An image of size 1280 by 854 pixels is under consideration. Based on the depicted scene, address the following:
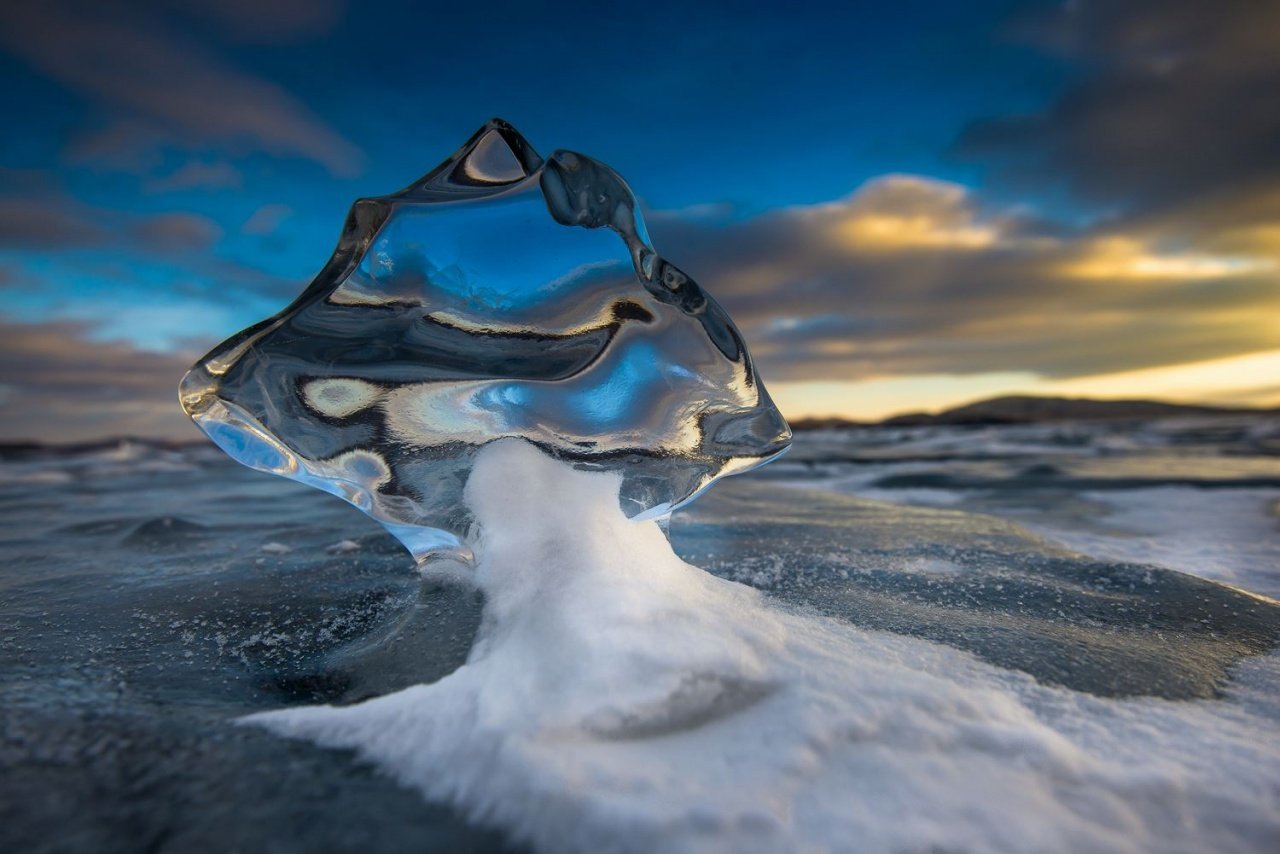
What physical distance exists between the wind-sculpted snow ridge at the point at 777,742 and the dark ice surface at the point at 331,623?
0.28 ft

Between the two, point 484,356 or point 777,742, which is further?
point 484,356

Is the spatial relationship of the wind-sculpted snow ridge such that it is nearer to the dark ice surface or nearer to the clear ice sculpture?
the dark ice surface

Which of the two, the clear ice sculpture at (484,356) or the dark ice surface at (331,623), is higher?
the clear ice sculpture at (484,356)

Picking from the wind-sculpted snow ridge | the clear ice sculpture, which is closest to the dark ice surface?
the wind-sculpted snow ridge

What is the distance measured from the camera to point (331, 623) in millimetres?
1755

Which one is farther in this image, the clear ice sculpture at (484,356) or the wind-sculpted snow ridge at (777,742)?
the clear ice sculpture at (484,356)

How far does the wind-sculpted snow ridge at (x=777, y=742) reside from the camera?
2.71 ft

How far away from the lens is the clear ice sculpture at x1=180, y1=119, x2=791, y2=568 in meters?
1.82

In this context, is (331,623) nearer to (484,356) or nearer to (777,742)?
(484,356)

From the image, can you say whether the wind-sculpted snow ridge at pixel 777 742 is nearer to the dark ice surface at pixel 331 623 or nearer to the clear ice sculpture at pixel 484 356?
the dark ice surface at pixel 331 623

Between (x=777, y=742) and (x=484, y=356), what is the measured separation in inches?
49.9

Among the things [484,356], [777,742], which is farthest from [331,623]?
[777,742]

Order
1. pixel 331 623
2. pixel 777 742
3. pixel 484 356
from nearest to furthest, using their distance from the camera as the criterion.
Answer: pixel 777 742 < pixel 331 623 < pixel 484 356

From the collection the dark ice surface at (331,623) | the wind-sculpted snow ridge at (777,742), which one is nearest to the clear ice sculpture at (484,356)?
the dark ice surface at (331,623)
